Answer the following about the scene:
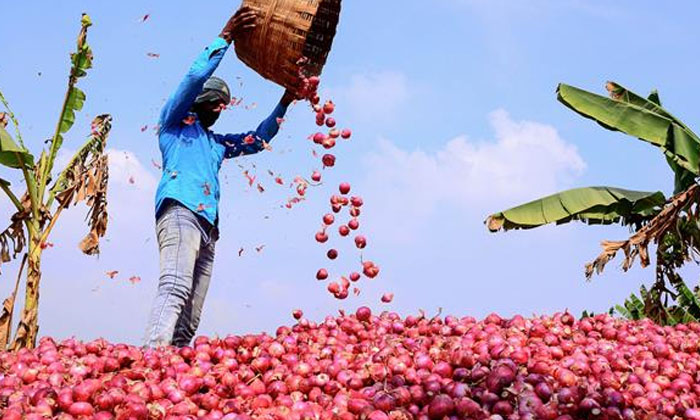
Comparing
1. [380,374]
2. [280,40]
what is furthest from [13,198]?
[380,374]

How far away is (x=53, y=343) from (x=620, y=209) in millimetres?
7355

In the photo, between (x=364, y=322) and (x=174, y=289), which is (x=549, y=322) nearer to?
(x=364, y=322)

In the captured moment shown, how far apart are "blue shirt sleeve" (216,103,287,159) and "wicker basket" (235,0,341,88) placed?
56 centimetres

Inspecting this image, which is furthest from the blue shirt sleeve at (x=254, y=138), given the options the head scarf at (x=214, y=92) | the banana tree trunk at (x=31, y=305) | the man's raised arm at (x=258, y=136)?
the banana tree trunk at (x=31, y=305)

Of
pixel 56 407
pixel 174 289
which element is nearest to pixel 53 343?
pixel 174 289

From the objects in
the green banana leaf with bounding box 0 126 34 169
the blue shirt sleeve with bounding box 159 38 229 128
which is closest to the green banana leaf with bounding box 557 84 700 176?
the blue shirt sleeve with bounding box 159 38 229 128

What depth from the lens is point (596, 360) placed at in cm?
490

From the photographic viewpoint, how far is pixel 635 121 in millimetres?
10234

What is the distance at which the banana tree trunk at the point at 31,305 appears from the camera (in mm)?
8055

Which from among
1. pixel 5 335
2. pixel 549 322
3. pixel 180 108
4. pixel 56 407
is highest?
pixel 180 108

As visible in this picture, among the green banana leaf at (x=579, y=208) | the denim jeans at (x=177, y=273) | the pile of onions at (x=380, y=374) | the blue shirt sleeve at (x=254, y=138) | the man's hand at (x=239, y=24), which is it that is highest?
the green banana leaf at (x=579, y=208)

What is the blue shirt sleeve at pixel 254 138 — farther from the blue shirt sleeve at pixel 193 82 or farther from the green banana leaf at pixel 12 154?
the green banana leaf at pixel 12 154

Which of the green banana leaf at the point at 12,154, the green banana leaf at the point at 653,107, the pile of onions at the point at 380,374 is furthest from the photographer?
the green banana leaf at the point at 653,107

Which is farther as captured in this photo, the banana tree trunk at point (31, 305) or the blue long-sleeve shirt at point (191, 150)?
the banana tree trunk at point (31, 305)
